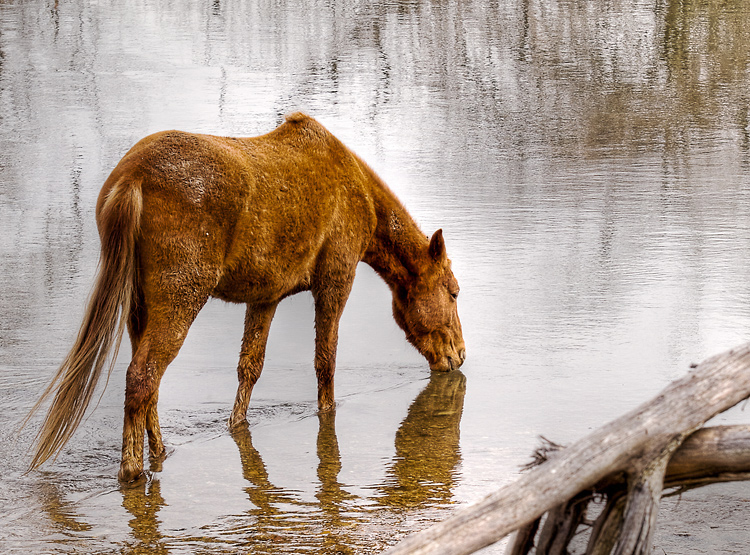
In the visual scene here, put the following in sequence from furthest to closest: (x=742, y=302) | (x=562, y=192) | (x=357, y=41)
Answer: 1. (x=357, y=41)
2. (x=562, y=192)
3. (x=742, y=302)

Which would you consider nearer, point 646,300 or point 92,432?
point 92,432

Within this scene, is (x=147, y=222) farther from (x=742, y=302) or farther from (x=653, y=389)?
(x=742, y=302)

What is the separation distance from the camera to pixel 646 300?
8273 mm

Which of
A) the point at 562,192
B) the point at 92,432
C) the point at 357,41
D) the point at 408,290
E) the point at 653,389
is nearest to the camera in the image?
the point at 92,432

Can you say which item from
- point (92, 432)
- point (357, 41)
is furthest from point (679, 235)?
point (357, 41)

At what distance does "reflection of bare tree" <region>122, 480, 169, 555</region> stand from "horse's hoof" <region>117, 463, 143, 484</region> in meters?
0.06

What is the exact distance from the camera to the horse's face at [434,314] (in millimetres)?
7125

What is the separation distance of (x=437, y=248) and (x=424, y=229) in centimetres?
277

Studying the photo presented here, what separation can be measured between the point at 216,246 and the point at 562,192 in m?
6.70

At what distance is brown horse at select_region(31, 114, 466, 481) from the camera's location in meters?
5.23

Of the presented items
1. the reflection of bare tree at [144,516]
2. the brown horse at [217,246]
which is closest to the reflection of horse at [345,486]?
the reflection of bare tree at [144,516]

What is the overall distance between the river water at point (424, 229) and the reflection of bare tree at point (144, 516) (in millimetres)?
18

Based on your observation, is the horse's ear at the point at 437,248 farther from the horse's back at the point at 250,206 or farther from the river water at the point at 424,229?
the river water at the point at 424,229

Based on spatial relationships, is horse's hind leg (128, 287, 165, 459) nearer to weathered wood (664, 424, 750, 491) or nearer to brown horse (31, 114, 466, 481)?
brown horse (31, 114, 466, 481)
